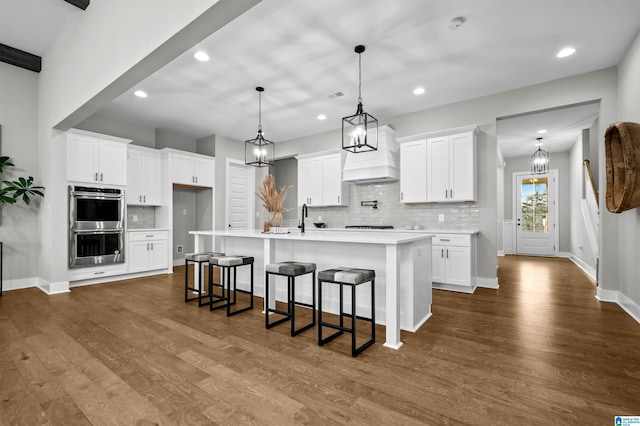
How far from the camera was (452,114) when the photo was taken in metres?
5.13

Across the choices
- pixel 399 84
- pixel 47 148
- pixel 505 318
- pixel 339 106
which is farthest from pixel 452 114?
pixel 47 148

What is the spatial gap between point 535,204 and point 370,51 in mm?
8107

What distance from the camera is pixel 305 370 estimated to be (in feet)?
6.86

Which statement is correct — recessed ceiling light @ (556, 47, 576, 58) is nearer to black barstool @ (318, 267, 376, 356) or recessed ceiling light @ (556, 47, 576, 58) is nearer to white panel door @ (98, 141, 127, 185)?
black barstool @ (318, 267, 376, 356)

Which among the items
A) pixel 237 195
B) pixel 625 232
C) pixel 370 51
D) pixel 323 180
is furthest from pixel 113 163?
pixel 625 232

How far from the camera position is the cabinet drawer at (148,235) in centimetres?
546

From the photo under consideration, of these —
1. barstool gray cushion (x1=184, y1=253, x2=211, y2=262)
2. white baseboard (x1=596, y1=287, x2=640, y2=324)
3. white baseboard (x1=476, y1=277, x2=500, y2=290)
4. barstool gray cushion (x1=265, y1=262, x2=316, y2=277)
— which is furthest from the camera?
white baseboard (x1=476, y1=277, x2=500, y2=290)

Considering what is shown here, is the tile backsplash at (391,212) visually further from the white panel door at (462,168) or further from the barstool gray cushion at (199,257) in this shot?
the barstool gray cushion at (199,257)

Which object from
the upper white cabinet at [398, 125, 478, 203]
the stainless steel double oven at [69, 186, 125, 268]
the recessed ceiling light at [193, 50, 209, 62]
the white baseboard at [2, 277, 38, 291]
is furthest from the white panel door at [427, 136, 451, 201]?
the white baseboard at [2, 277, 38, 291]

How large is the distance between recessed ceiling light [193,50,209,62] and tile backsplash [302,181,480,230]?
3.63 m

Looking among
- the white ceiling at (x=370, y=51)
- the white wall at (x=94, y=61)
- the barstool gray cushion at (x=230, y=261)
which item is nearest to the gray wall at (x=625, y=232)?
the white ceiling at (x=370, y=51)

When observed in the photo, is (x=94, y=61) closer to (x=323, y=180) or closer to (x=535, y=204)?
(x=323, y=180)

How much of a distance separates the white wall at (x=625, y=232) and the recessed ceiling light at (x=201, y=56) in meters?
4.74

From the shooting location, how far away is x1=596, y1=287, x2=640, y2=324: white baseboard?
3.19 meters
